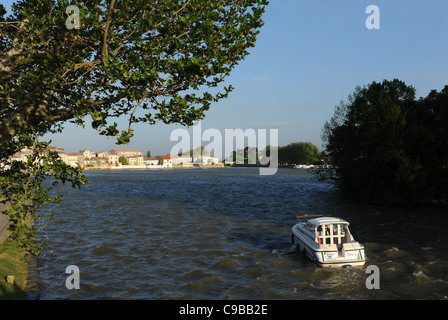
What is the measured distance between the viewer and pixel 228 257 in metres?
21.6

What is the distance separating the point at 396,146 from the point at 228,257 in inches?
1027

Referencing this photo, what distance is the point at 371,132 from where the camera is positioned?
3922 centimetres

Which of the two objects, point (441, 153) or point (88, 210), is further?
point (88, 210)

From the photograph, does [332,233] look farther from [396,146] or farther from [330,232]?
[396,146]

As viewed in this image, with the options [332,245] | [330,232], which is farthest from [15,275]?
[330,232]

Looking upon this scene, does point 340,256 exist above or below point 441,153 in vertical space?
below

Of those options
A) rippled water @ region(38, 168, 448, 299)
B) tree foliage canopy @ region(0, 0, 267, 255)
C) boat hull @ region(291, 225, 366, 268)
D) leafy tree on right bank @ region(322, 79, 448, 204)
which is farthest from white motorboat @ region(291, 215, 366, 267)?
leafy tree on right bank @ region(322, 79, 448, 204)

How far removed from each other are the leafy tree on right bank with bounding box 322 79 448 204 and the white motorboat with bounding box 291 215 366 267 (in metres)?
21.2

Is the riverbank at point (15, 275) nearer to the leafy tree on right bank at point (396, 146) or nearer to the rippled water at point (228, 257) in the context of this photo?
the rippled water at point (228, 257)
